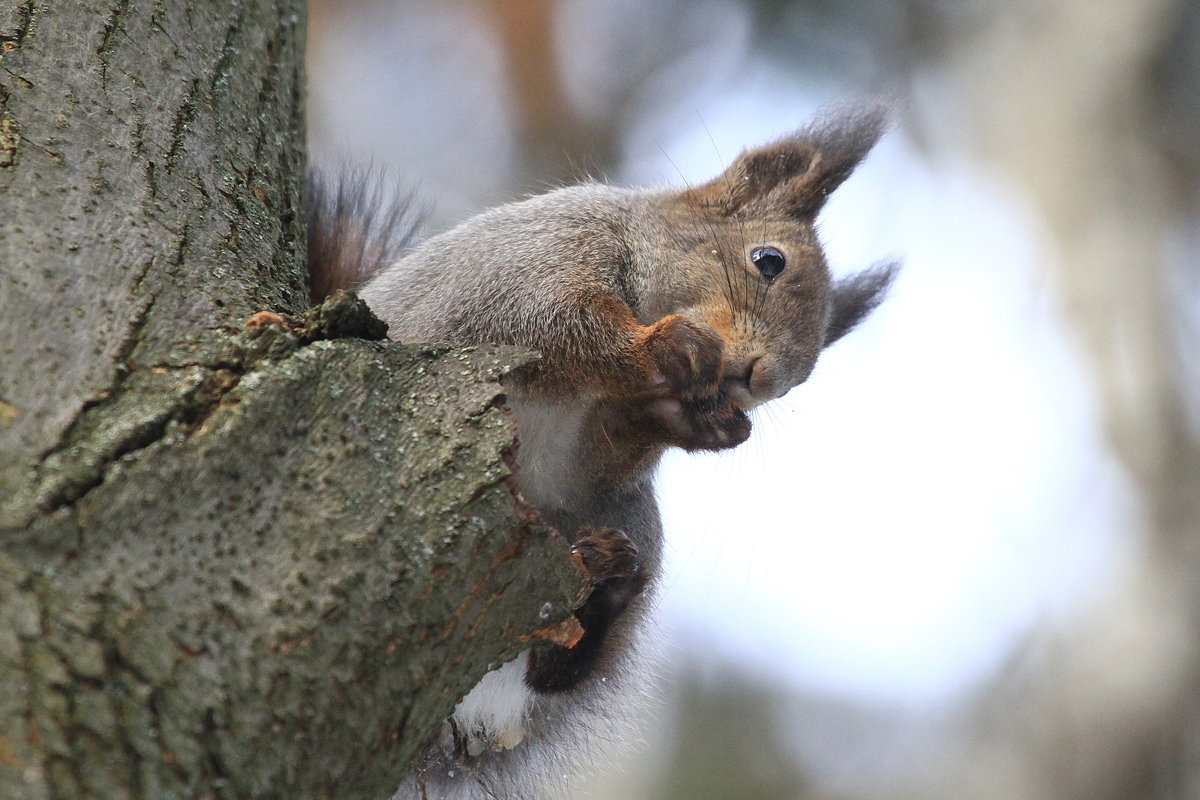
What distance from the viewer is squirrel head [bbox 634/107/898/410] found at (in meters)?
2.00

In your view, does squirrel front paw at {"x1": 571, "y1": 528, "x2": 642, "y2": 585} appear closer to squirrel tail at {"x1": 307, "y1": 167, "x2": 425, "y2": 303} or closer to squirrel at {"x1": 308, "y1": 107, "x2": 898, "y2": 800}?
squirrel at {"x1": 308, "y1": 107, "x2": 898, "y2": 800}

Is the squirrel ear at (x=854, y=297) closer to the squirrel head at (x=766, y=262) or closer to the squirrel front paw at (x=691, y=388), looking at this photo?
the squirrel head at (x=766, y=262)

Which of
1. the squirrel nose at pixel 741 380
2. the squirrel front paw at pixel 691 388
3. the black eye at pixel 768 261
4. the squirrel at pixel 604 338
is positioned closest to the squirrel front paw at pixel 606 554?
the squirrel at pixel 604 338

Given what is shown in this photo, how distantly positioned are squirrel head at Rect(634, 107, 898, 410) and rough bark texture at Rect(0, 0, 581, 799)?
2.90ft

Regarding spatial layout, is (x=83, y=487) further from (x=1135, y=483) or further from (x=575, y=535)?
(x=1135, y=483)

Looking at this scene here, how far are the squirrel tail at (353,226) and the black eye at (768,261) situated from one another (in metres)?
0.85

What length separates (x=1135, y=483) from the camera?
379 cm

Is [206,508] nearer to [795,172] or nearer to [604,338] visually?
[604,338]

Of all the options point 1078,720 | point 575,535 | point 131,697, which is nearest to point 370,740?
point 131,697

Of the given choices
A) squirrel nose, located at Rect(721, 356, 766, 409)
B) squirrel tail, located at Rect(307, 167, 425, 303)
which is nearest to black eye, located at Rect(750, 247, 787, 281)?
squirrel nose, located at Rect(721, 356, 766, 409)

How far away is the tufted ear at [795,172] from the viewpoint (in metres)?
2.31

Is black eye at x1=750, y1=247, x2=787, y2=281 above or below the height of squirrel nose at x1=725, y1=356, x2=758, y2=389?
above

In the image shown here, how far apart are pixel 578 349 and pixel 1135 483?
9.41ft

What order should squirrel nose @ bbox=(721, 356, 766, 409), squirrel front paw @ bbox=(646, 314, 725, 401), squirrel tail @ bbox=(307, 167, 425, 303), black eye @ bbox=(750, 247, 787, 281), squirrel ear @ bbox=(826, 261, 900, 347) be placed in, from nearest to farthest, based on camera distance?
squirrel front paw @ bbox=(646, 314, 725, 401), squirrel nose @ bbox=(721, 356, 766, 409), black eye @ bbox=(750, 247, 787, 281), squirrel tail @ bbox=(307, 167, 425, 303), squirrel ear @ bbox=(826, 261, 900, 347)
